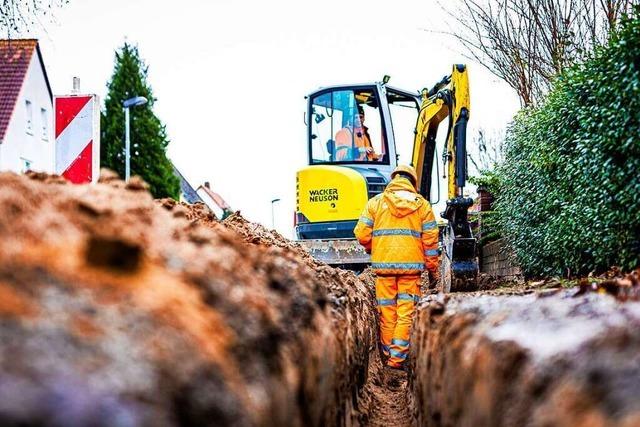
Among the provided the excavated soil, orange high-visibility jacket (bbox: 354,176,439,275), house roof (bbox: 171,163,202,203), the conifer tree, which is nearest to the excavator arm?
orange high-visibility jacket (bbox: 354,176,439,275)

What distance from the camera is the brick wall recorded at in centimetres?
1356

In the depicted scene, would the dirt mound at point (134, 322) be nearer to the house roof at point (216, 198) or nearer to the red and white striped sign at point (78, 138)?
the red and white striped sign at point (78, 138)

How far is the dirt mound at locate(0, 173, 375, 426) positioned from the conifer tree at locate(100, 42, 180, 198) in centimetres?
3942

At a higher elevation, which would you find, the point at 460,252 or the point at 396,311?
the point at 460,252

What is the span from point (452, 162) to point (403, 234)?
12.0 ft

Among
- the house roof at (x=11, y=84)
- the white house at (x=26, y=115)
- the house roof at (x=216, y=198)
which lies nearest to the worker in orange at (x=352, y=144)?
the white house at (x=26, y=115)

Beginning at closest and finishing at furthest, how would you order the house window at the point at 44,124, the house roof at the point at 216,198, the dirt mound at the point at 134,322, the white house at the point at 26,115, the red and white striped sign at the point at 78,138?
the dirt mound at the point at 134,322 → the red and white striped sign at the point at 78,138 → the white house at the point at 26,115 → the house window at the point at 44,124 → the house roof at the point at 216,198

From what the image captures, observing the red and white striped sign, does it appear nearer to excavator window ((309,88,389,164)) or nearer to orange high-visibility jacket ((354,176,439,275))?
orange high-visibility jacket ((354,176,439,275))

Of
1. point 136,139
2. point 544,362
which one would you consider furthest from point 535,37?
point 136,139

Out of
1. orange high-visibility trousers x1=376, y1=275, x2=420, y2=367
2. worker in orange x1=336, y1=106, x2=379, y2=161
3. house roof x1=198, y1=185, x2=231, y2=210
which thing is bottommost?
orange high-visibility trousers x1=376, y1=275, x2=420, y2=367

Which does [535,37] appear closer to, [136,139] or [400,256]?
[400,256]

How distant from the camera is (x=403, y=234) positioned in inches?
306

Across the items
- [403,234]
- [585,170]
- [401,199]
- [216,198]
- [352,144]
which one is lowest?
[403,234]

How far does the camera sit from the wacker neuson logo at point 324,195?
41.5 ft
